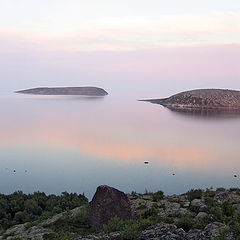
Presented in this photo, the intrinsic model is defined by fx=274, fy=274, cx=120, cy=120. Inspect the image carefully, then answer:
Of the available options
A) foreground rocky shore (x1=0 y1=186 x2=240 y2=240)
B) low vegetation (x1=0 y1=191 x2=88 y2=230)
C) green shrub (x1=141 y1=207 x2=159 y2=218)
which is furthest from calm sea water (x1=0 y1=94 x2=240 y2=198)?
green shrub (x1=141 y1=207 x2=159 y2=218)

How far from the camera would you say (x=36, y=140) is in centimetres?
9050

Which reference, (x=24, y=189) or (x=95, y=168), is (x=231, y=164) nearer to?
(x=95, y=168)

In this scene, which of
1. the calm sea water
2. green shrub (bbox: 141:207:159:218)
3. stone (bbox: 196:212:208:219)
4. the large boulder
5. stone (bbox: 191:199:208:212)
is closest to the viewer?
stone (bbox: 196:212:208:219)

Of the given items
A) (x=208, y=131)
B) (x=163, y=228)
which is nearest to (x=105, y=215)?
(x=163, y=228)

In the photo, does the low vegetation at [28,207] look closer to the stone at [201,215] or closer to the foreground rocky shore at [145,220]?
the foreground rocky shore at [145,220]

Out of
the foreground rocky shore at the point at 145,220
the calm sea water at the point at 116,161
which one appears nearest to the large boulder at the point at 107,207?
the foreground rocky shore at the point at 145,220

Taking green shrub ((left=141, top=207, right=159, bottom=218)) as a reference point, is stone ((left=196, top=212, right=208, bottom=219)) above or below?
above

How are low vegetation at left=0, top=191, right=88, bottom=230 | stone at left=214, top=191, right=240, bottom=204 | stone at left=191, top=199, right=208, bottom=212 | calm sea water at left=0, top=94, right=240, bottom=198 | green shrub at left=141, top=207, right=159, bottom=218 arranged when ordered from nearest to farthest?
stone at left=191, top=199, right=208, bottom=212
green shrub at left=141, top=207, right=159, bottom=218
stone at left=214, top=191, right=240, bottom=204
low vegetation at left=0, top=191, right=88, bottom=230
calm sea water at left=0, top=94, right=240, bottom=198

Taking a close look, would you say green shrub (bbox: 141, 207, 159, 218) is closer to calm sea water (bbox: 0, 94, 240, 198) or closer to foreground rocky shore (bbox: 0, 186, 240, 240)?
foreground rocky shore (bbox: 0, 186, 240, 240)

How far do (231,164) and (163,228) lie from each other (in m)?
55.0

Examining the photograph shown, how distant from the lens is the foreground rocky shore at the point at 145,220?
1284cm

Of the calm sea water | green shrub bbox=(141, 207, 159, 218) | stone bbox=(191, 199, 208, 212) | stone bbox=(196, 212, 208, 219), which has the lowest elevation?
the calm sea water

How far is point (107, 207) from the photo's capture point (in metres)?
18.9

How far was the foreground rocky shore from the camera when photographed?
1284 cm
